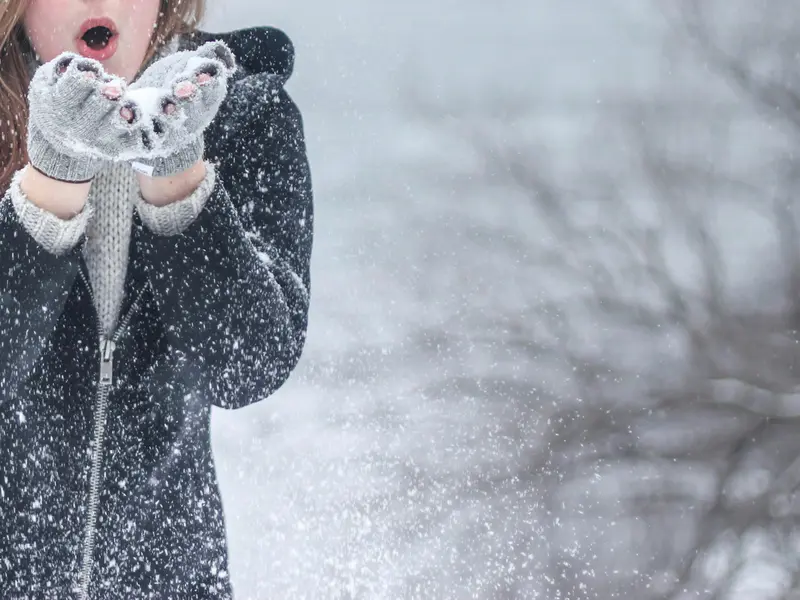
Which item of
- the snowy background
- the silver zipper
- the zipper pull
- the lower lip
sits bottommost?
the snowy background

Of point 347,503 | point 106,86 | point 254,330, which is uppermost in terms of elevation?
point 106,86

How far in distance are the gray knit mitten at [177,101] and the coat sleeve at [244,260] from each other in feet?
0.20

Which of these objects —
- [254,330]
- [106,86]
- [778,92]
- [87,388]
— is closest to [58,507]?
[87,388]

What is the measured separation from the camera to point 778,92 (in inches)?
170

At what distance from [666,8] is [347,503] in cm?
294

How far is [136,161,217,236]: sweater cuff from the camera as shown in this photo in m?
0.69

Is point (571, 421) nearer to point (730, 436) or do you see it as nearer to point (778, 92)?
point (730, 436)

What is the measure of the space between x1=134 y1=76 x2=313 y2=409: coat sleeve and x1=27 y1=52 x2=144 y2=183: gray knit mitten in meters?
0.11

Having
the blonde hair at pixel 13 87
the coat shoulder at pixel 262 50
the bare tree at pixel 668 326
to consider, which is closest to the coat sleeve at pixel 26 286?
the blonde hair at pixel 13 87

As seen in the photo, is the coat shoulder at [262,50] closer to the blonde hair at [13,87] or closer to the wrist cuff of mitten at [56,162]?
the blonde hair at [13,87]

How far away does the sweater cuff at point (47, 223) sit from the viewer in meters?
0.66

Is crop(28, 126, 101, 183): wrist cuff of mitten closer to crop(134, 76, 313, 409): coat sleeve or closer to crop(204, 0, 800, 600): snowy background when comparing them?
crop(134, 76, 313, 409): coat sleeve

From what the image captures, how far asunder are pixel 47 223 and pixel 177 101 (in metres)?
0.14

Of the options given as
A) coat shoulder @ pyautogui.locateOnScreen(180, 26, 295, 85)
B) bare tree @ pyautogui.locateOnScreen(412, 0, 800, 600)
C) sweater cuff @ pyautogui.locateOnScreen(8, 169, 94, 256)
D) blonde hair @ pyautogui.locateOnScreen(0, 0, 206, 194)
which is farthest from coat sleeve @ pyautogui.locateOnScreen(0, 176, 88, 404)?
bare tree @ pyautogui.locateOnScreen(412, 0, 800, 600)
